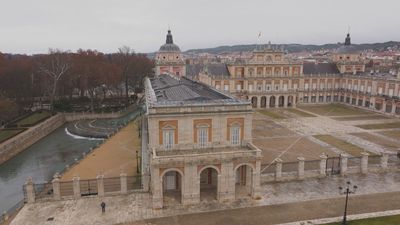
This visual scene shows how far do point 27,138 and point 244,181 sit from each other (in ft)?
111

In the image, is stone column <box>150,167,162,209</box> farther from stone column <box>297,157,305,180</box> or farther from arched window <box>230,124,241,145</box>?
stone column <box>297,157,305,180</box>

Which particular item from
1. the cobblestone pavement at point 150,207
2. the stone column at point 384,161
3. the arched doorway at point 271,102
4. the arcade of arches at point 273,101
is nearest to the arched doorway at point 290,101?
the arcade of arches at point 273,101

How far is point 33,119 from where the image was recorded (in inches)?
2061

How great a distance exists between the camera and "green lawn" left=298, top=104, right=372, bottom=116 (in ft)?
209

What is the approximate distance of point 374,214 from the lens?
2258 cm

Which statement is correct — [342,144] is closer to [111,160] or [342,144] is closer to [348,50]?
[111,160]

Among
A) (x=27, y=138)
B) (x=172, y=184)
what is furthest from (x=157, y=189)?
(x=27, y=138)

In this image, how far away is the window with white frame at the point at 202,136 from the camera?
26.0 m

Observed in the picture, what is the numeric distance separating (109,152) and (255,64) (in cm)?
4403

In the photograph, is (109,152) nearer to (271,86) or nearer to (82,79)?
(82,79)

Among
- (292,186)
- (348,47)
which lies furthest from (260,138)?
(348,47)

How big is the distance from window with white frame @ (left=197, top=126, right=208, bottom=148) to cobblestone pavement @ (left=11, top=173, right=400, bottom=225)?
492 cm

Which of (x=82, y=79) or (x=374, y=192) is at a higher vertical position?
(x=82, y=79)

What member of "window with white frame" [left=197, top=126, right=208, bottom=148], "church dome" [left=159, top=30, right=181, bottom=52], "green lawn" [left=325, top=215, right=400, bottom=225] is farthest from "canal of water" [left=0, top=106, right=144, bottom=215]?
"church dome" [left=159, top=30, right=181, bottom=52]
